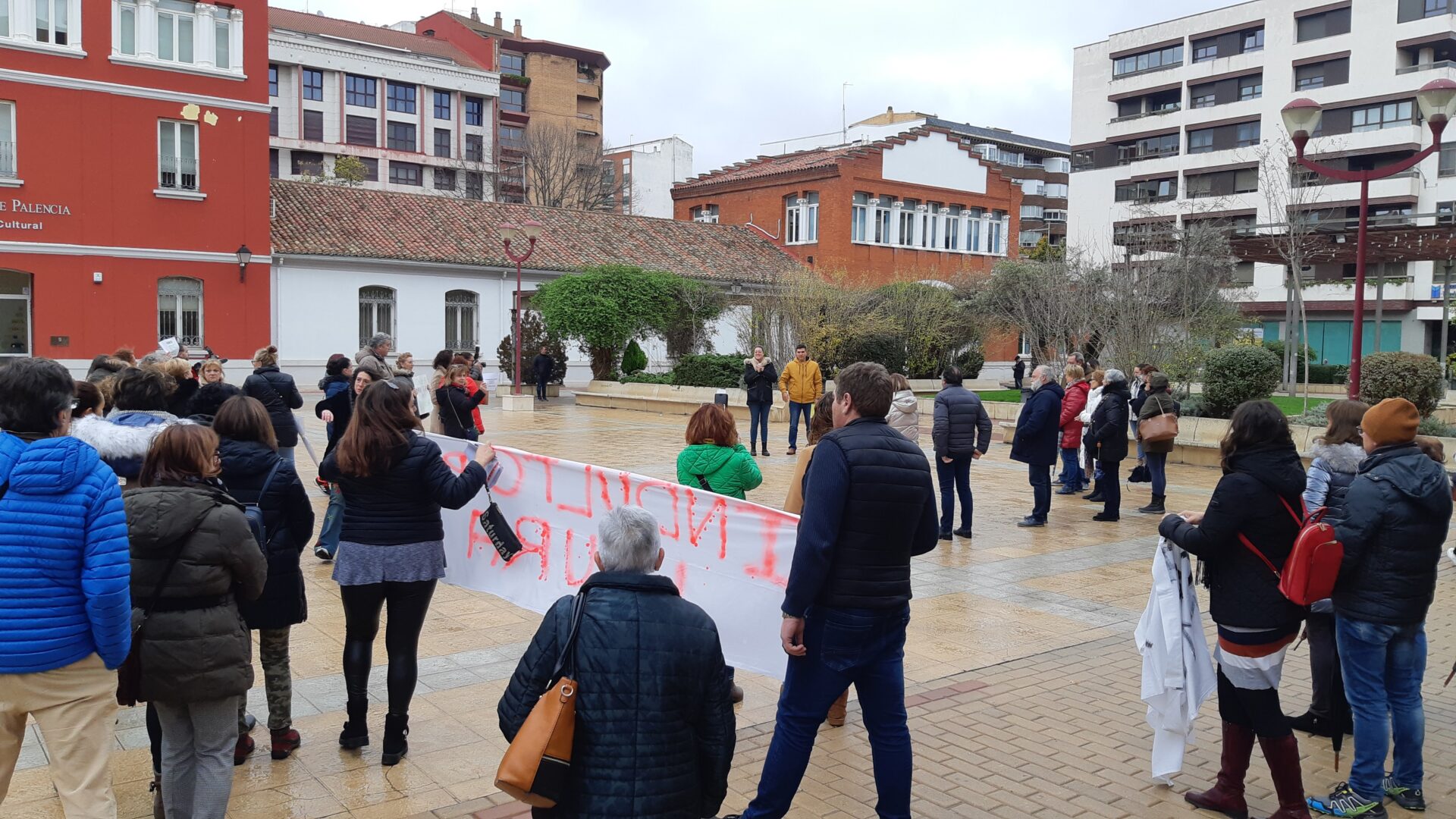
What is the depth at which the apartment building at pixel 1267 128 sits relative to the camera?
5300 centimetres

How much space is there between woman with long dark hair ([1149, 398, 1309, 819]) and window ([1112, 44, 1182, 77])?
6732cm

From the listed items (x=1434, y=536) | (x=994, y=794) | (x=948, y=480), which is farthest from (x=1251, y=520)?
(x=948, y=480)

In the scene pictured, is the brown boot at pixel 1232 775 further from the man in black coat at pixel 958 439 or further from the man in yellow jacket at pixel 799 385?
the man in yellow jacket at pixel 799 385

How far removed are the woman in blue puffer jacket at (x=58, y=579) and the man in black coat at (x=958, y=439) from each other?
27.6 feet

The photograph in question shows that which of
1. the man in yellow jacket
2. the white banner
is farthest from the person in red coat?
the white banner

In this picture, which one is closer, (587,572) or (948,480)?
(587,572)

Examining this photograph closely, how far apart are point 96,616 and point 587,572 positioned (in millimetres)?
3137

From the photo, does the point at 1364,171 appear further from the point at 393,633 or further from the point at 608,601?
the point at 608,601

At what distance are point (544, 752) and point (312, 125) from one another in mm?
66562

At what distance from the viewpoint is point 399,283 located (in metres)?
35.5

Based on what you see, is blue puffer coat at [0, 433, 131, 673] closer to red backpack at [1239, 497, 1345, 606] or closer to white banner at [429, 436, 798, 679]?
white banner at [429, 436, 798, 679]

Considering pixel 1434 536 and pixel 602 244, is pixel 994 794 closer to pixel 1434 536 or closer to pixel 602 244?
pixel 1434 536

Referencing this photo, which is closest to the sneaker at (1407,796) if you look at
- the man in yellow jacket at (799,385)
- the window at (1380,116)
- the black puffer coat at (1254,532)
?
the black puffer coat at (1254,532)

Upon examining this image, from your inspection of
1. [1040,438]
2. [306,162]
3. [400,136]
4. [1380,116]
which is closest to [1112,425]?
[1040,438]
